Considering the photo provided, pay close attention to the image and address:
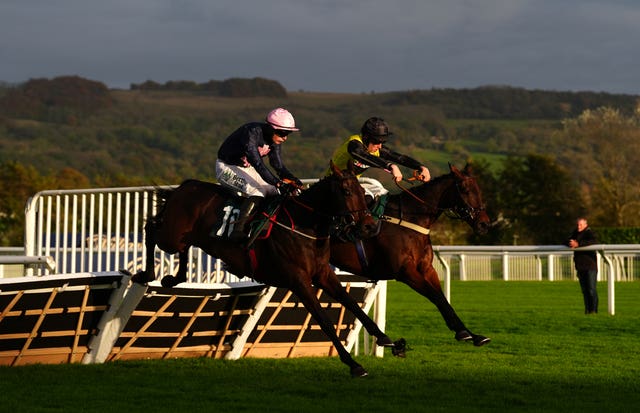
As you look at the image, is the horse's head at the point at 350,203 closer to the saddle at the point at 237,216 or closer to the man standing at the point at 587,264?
the saddle at the point at 237,216

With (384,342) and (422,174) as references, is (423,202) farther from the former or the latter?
(384,342)

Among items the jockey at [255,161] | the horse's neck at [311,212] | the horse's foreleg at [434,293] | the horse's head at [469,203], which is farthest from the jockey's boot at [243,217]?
the horse's head at [469,203]

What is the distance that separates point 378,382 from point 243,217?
150 cm

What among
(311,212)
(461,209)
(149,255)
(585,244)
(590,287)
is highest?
(311,212)

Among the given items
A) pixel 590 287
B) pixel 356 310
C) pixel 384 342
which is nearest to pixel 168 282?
pixel 356 310

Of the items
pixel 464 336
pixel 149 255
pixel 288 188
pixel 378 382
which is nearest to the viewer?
Answer: pixel 378 382

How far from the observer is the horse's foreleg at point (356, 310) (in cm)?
872

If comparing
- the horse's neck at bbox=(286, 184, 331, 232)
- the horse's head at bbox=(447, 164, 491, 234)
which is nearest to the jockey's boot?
the horse's neck at bbox=(286, 184, 331, 232)

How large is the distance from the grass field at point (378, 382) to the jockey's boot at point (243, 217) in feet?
3.08

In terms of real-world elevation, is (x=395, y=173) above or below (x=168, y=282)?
above

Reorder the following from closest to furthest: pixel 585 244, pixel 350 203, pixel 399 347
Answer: pixel 350 203 → pixel 399 347 → pixel 585 244

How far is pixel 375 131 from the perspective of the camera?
10.1 m

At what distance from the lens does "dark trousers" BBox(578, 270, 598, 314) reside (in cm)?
1639

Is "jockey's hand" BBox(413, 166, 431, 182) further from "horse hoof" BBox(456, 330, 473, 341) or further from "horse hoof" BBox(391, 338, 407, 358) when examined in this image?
"horse hoof" BBox(391, 338, 407, 358)
